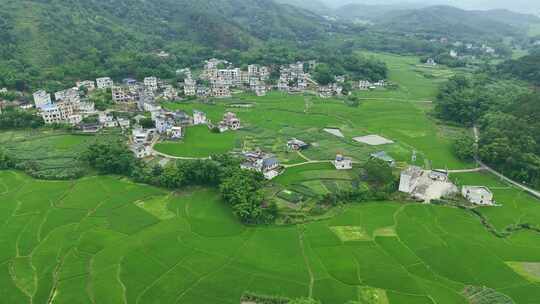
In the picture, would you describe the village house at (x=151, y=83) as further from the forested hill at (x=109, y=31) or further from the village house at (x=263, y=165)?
the village house at (x=263, y=165)

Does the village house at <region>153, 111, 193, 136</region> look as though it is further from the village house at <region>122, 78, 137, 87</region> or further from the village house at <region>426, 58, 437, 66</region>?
the village house at <region>426, 58, 437, 66</region>

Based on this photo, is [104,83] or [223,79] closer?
[104,83]

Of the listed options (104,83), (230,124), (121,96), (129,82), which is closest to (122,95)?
(121,96)

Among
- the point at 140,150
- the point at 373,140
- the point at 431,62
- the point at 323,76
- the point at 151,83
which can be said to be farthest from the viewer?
the point at 431,62

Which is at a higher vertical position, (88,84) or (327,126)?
(88,84)

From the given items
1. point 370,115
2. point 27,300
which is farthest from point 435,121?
point 27,300

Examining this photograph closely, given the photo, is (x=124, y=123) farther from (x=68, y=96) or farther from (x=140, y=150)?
(x=68, y=96)

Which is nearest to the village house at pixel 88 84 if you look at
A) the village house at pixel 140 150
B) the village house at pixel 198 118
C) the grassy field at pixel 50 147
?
the grassy field at pixel 50 147
